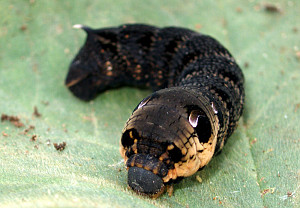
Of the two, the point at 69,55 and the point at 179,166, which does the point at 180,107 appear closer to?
the point at 179,166

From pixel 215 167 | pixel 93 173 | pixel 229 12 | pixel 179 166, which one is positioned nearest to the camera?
pixel 179 166

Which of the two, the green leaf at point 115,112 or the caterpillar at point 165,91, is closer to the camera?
the caterpillar at point 165,91

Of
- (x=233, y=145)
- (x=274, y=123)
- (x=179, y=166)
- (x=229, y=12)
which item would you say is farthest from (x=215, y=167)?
(x=229, y=12)

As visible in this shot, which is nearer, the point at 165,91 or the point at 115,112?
the point at 165,91

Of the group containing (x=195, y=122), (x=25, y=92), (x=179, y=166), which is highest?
(x=195, y=122)
